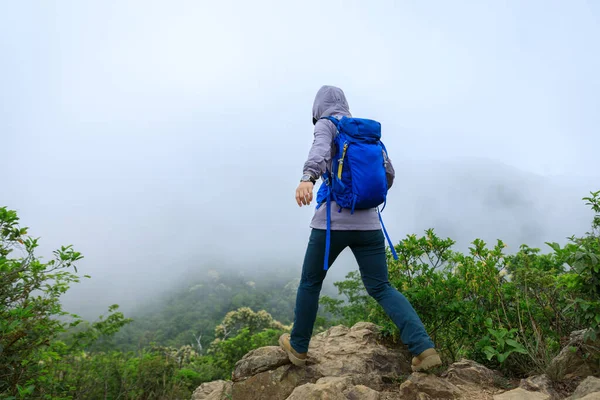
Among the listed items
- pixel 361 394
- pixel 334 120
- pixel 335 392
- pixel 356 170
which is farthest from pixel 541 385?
pixel 334 120

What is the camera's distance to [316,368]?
10.7ft

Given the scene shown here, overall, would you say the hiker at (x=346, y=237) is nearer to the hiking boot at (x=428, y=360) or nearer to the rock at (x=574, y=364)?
the hiking boot at (x=428, y=360)

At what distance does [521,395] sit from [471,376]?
446mm

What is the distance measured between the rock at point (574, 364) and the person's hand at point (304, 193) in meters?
2.01

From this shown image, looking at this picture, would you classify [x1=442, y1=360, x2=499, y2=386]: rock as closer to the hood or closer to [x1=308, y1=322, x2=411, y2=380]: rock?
[x1=308, y1=322, x2=411, y2=380]: rock

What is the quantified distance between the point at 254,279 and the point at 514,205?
423ft

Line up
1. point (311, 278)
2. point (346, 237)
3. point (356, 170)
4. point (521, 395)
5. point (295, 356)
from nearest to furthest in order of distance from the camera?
point (521, 395) → point (356, 170) → point (346, 237) → point (311, 278) → point (295, 356)

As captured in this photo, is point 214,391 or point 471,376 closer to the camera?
point 471,376

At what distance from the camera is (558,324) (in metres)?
3.16

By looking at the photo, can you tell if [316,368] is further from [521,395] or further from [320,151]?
[320,151]

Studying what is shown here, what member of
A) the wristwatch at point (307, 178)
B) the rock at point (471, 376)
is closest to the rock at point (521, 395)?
the rock at point (471, 376)

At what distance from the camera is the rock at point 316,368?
3072 mm

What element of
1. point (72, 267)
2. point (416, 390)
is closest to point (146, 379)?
point (72, 267)

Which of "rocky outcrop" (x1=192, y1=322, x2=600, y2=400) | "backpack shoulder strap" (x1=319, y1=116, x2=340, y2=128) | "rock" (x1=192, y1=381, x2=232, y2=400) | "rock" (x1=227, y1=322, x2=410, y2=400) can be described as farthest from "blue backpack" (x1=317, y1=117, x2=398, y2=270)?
"rock" (x1=192, y1=381, x2=232, y2=400)
